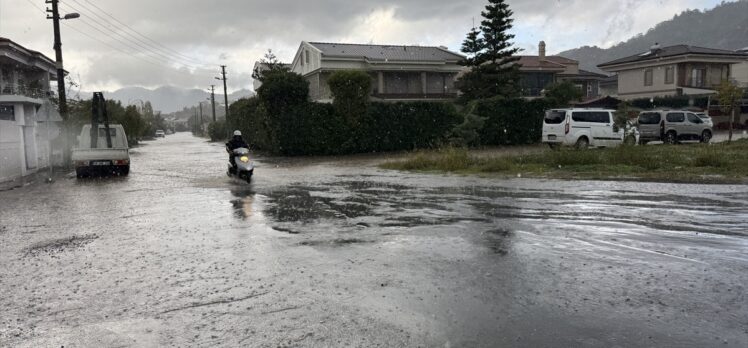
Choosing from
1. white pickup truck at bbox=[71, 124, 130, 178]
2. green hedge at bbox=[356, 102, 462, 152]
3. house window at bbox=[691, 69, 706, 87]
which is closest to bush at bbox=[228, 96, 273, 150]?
green hedge at bbox=[356, 102, 462, 152]

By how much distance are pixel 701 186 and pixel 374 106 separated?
17927mm

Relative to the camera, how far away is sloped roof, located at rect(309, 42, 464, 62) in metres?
44.9

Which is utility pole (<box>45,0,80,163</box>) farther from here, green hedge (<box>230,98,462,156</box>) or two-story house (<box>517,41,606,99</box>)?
two-story house (<box>517,41,606,99</box>)

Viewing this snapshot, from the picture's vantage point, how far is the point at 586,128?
73.8 ft

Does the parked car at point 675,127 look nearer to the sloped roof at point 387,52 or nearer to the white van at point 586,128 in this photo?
the white van at point 586,128

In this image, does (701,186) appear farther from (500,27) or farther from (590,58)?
(590,58)

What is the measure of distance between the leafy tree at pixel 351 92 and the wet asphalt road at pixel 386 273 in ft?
53.8

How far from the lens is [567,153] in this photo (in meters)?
16.9

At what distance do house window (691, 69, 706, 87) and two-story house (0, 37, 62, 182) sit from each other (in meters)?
49.0

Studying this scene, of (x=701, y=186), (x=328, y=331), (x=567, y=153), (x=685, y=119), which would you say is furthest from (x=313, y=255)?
(x=685, y=119)

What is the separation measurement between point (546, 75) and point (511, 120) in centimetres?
2599

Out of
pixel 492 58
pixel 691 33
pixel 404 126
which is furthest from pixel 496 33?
pixel 691 33

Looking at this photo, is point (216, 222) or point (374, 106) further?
point (374, 106)

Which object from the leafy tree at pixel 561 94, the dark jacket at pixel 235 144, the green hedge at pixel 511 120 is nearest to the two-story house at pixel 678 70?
the leafy tree at pixel 561 94
